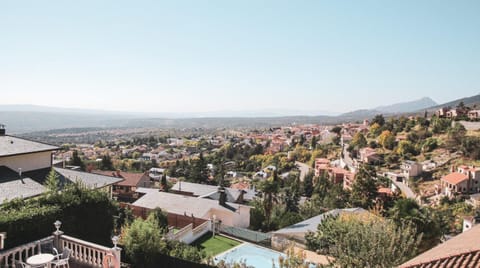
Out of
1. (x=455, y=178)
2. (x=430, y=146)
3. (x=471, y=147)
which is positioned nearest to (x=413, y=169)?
(x=455, y=178)

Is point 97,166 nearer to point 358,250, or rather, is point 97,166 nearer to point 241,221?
point 241,221

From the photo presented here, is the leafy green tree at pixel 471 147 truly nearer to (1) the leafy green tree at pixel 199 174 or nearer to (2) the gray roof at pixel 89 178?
(1) the leafy green tree at pixel 199 174

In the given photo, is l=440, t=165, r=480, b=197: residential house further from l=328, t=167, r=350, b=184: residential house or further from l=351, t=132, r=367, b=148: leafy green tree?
l=351, t=132, r=367, b=148: leafy green tree

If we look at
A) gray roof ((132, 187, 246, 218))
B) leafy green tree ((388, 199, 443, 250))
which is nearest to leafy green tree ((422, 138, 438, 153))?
leafy green tree ((388, 199, 443, 250))

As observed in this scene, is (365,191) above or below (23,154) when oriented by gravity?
below

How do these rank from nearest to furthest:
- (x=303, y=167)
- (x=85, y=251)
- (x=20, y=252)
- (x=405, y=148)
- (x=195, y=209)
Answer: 1. (x=20, y=252)
2. (x=85, y=251)
3. (x=195, y=209)
4. (x=405, y=148)
5. (x=303, y=167)

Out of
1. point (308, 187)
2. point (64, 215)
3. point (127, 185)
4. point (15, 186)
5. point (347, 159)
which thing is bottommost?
point (308, 187)

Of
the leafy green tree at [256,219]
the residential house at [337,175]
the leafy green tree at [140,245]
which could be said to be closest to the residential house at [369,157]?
the residential house at [337,175]

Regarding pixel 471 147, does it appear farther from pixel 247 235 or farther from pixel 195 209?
pixel 195 209
